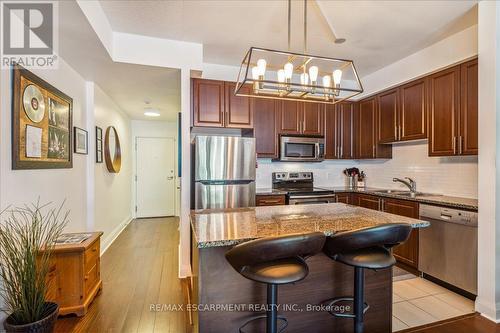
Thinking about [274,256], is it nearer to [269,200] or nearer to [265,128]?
[269,200]

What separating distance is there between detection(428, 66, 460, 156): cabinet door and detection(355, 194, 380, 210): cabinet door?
87cm

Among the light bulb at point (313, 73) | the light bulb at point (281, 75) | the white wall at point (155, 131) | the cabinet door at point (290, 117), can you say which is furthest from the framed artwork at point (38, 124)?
the white wall at point (155, 131)

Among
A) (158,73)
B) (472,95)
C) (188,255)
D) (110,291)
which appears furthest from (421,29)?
(110,291)

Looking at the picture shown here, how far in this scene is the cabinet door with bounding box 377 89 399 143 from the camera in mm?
3699

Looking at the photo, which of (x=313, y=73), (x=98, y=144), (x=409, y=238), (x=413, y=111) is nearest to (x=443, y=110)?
(x=413, y=111)

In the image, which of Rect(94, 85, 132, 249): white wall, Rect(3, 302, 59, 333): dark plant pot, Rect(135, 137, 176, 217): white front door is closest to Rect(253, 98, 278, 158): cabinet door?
Rect(94, 85, 132, 249): white wall

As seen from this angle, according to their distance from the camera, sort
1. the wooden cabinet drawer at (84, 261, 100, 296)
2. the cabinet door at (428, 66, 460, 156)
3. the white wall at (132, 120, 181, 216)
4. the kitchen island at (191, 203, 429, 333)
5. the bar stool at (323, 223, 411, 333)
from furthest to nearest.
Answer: the white wall at (132, 120, 181, 216), the cabinet door at (428, 66, 460, 156), the wooden cabinet drawer at (84, 261, 100, 296), the kitchen island at (191, 203, 429, 333), the bar stool at (323, 223, 411, 333)

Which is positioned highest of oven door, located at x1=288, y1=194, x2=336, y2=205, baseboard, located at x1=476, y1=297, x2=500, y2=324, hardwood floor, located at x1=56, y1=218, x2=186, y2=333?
oven door, located at x1=288, y1=194, x2=336, y2=205

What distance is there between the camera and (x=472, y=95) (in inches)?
106

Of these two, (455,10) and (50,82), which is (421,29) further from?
(50,82)

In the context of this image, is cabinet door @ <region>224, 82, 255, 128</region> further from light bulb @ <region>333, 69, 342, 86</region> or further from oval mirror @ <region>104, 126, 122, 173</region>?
oval mirror @ <region>104, 126, 122, 173</region>

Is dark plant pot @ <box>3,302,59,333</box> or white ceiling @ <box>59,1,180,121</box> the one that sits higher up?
white ceiling @ <box>59,1,180,121</box>

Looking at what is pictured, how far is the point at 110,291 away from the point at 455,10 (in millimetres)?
4430

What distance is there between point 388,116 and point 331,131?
82 cm
